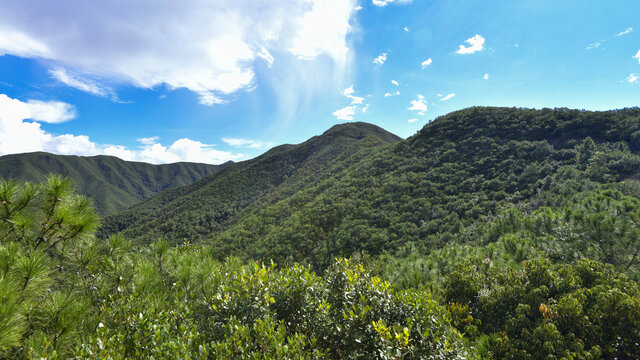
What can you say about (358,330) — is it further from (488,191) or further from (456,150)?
(456,150)

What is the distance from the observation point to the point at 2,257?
2375 mm

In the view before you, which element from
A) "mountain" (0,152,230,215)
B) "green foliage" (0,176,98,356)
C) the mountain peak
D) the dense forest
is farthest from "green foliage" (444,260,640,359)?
"mountain" (0,152,230,215)

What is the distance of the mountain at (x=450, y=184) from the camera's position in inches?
823

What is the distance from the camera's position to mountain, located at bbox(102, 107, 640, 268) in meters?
20.9

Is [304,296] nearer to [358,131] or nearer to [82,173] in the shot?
[358,131]

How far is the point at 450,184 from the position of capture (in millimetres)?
30375

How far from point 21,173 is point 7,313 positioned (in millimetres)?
235243

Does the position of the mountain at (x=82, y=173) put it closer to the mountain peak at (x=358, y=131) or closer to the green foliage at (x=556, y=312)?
the mountain peak at (x=358, y=131)

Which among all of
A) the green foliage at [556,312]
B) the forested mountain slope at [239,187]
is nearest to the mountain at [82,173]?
the forested mountain slope at [239,187]

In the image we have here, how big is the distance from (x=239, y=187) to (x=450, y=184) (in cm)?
6442

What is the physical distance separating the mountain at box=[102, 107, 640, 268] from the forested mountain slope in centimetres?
507

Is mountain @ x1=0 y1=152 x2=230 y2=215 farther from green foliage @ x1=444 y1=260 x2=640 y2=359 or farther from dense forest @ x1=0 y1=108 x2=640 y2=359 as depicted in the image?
green foliage @ x1=444 y1=260 x2=640 y2=359

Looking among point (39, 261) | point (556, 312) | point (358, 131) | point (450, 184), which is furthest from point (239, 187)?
point (556, 312)

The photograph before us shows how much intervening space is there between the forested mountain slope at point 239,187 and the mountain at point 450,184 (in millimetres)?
5066
